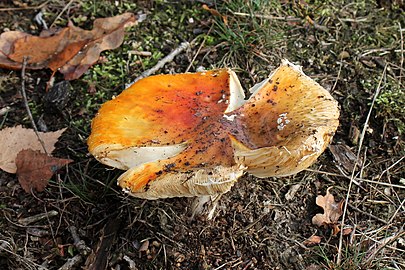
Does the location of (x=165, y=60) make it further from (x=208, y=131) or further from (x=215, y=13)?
(x=208, y=131)

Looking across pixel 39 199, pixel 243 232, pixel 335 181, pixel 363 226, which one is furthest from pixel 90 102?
pixel 363 226

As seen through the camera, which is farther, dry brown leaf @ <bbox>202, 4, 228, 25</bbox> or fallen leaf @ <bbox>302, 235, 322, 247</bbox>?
dry brown leaf @ <bbox>202, 4, 228, 25</bbox>

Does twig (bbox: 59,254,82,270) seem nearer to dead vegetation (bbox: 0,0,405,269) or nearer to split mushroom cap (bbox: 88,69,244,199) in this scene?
dead vegetation (bbox: 0,0,405,269)

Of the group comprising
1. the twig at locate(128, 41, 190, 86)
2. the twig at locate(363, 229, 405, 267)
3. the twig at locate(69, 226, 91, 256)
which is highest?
the twig at locate(128, 41, 190, 86)

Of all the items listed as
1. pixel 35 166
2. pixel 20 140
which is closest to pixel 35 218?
pixel 35 166

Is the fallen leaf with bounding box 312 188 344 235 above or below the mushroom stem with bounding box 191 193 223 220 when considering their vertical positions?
below

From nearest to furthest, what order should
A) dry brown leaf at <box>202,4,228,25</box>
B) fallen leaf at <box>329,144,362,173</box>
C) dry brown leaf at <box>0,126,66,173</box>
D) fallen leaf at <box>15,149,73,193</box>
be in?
fallen leaf at <box>15,149,73,193</box> < dry brown leaf at <box>0,126,66,173</box> < fallen leaf at <box>329,144,362,173</box> < dry brown leaf at <box>202,4,228,25</box>

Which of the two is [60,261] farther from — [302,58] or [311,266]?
Answer: [302,58]

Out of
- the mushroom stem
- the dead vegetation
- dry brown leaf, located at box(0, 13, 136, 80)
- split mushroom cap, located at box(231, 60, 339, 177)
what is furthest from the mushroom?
dry brown leaf, located at box(0, 13, 136, 80)

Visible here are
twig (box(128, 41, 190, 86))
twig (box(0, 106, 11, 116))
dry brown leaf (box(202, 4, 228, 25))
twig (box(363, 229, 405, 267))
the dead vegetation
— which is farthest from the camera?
dry brown leaf (box(202, 4, 228, 25))
